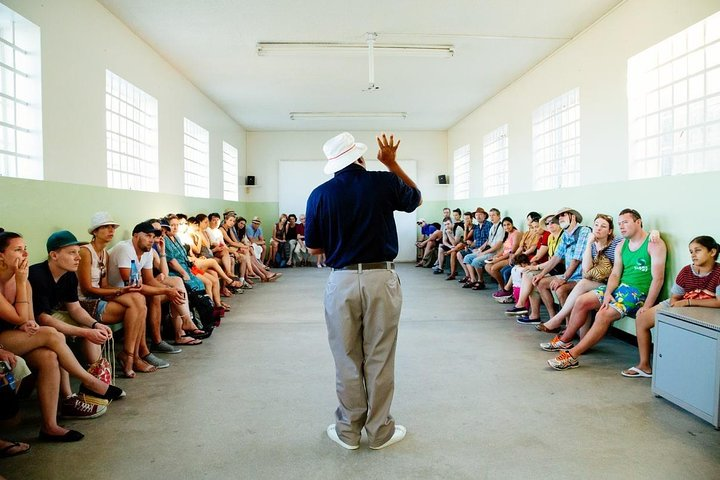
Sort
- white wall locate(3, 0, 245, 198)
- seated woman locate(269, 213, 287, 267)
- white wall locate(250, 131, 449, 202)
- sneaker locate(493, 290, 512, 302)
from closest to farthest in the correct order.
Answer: white wall locate(3, 0, 245, 198) → sneaker locate(493, 290, 512, 302) → seated woman locate(269, 213, 287, 267) → white wall locate(250, 131, 449, 202)

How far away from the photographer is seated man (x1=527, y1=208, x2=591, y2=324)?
493 cm

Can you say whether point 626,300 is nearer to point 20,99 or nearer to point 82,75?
point 20,99

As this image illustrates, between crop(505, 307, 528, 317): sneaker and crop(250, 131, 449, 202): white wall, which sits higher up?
crop(250, 131, 449, 202): white wall

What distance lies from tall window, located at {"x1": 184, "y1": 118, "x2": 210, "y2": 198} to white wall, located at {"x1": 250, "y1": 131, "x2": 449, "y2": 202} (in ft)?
11.9

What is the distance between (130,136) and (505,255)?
16.8 feet

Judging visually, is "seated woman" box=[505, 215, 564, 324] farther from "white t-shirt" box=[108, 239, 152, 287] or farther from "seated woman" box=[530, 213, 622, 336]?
"white t-shirt" box=[108, 239, 152, 287]

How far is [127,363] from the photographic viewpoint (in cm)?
365

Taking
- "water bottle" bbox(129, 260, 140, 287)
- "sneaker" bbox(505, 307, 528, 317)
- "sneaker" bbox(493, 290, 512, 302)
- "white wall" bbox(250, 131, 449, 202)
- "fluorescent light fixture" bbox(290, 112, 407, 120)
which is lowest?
"sneaker" bbox(505, 307, 528, 317)

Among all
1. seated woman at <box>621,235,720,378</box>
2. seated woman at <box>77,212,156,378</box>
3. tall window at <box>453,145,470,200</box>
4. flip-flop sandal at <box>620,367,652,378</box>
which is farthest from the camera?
tall window at <box>453,145,470,200</box>

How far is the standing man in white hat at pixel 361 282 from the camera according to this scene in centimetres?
Result: 245

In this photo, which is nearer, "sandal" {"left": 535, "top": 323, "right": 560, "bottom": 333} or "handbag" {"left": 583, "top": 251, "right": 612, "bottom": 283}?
"handbag" {"left": 583, "top": 251, "right": 612, "bottom": 283}

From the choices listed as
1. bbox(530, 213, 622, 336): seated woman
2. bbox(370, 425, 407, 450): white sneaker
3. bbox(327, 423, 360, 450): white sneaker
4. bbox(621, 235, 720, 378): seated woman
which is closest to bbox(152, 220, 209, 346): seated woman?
bbox(327, 423, 360, 450): white sneaker

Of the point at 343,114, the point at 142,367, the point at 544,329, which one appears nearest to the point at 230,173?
the point at 343,114

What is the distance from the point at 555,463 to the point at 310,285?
6.27m
